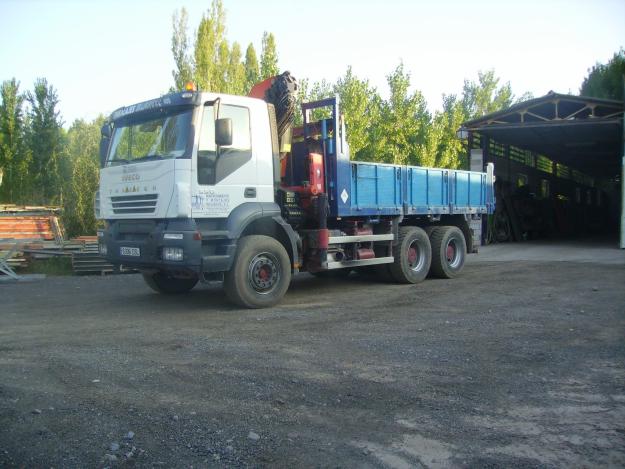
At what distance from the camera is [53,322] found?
24.7 feet

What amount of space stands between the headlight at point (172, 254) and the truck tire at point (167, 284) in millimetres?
2127

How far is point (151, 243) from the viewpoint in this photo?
7.71 metres

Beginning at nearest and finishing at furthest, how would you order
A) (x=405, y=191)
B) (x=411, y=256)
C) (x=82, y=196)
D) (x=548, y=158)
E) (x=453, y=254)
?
1. (x=405, y=191)
2. (x=411, y=256)
3. (x=453, y=254)
4. (x=82, y=196)
5. (x=548, y=158)

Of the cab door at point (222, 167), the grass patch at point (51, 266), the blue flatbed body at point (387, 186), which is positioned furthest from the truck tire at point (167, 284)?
the grass patch at point (51, 266)

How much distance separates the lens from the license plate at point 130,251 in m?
7.97

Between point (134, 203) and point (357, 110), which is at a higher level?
point (357, 110)

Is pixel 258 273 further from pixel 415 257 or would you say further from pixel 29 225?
pixel 29 225

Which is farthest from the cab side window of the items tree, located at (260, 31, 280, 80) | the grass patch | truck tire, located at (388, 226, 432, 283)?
tree, located at (260, 31, 280, 80)

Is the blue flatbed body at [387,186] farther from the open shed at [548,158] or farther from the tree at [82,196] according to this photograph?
the tree at [82,196]

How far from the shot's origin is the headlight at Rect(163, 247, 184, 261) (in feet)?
24.5

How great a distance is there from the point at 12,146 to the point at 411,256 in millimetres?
23339

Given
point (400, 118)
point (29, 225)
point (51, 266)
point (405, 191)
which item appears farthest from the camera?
point (400, 118)

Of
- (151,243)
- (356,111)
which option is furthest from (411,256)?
(356,111)

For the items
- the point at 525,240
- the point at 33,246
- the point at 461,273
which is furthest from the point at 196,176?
the point at 525,240
